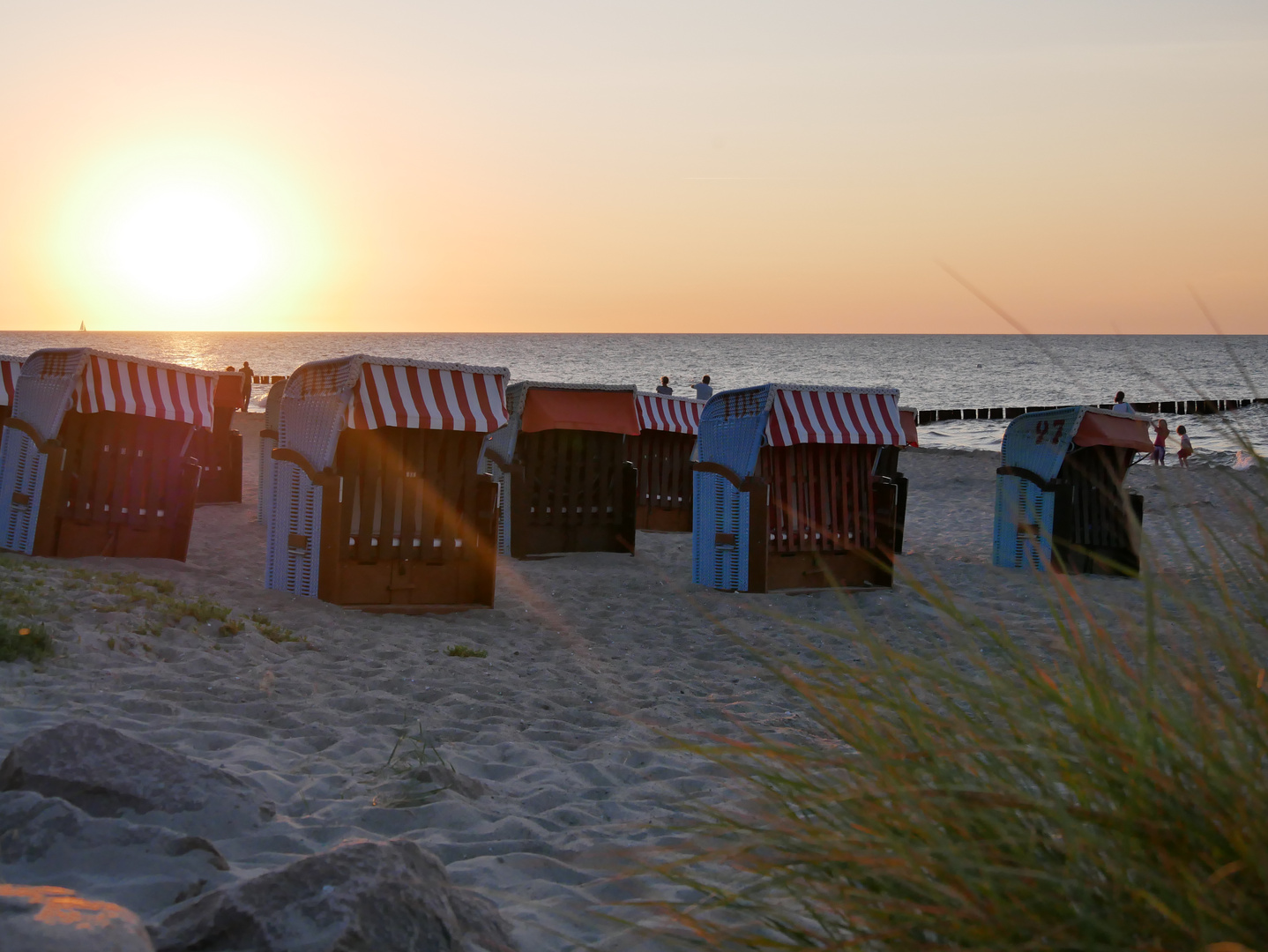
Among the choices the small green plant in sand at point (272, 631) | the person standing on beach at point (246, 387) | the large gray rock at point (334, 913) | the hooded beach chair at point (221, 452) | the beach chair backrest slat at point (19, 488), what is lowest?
the large gray rock at point (334, 913)

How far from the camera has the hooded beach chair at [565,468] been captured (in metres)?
10.8

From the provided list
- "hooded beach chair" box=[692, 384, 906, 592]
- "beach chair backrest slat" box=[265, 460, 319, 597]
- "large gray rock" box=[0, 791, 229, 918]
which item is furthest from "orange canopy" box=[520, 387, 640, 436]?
"large gray rock" box=[0, 791, 229, 918]

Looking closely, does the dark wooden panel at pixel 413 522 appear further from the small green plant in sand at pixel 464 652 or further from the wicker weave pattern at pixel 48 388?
the wicker weave pattern at pixel 48 388

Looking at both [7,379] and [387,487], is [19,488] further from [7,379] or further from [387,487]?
[387,487]

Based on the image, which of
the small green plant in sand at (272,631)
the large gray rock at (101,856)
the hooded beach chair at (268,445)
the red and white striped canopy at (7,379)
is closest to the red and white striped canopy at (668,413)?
the hooded beach chair at (268,445)

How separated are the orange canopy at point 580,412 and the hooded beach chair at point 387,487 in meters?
2.43

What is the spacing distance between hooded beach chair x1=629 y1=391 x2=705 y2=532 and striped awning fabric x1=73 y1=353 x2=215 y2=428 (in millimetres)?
5283

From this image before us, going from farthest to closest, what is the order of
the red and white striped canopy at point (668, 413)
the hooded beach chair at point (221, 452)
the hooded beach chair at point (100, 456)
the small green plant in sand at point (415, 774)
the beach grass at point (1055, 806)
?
the hooded beach chair at point (221, 452)
the red and white striped canopy at point (668, 413)
the hooded beach chair at point (100, 456)
the small green plant in sand at point (415, 774)
the beach grass at point (1055, 806)

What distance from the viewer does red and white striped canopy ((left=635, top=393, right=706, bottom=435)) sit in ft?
42.0

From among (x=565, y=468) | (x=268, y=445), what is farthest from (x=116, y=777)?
(x=268, y=445)

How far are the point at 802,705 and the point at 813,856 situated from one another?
160 inches

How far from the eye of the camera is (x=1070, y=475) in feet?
35.9

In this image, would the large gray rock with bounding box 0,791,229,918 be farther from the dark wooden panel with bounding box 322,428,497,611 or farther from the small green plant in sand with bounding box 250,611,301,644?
the dark wooden panel with bounding box 322,428,497,611

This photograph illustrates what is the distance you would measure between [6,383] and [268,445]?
352 cm
